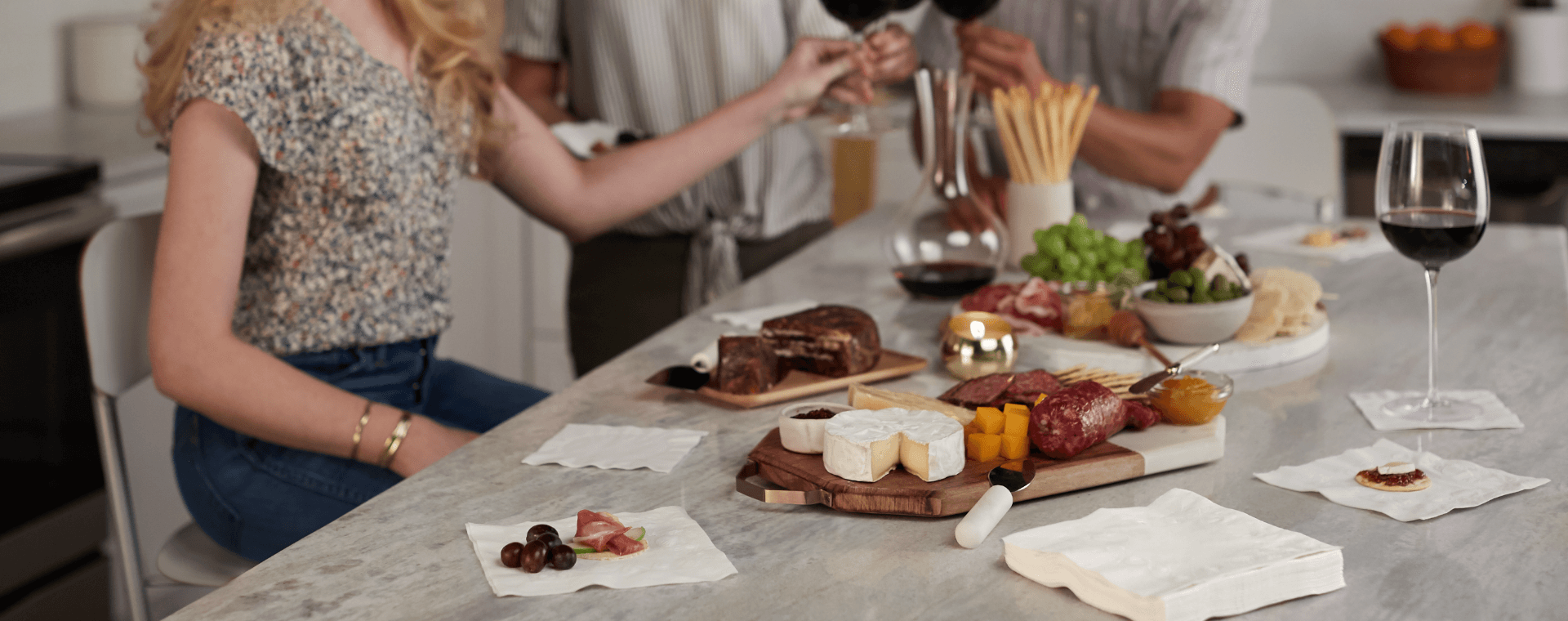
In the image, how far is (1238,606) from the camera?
78 cm

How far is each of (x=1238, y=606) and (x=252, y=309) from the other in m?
1.19

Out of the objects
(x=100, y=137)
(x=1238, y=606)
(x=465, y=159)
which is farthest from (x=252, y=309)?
(x=100, y=137)

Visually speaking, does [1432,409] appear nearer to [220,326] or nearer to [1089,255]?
[1089,255]

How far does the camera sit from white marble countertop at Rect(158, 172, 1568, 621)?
31.6 inches

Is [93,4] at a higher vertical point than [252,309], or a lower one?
higher

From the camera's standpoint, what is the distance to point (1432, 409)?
1.16m

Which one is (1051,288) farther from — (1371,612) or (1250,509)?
(1371,612)

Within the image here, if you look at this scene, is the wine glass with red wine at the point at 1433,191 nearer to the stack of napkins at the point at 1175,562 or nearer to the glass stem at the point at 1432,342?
the glass stem at the point at 1432,342

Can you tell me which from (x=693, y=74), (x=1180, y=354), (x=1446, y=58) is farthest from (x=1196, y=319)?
(x=1446, y=58)

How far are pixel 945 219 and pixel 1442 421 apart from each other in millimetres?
678

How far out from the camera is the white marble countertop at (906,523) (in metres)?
0.80

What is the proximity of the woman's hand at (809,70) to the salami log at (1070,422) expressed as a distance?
3.08ft

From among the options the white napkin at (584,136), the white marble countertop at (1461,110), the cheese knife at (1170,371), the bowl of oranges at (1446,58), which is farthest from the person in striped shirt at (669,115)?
the bowl of oranges at (1446,58)

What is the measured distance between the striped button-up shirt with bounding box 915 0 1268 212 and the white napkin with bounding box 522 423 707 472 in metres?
1.40
